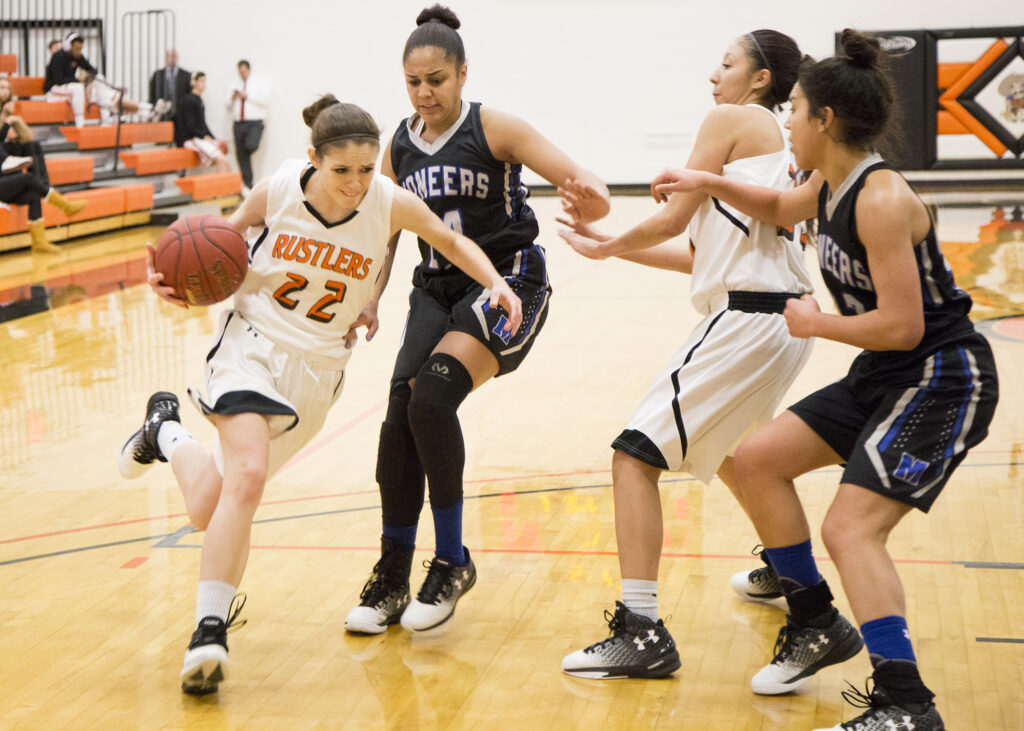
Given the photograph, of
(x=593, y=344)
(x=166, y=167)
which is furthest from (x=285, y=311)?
(x=166, y=167)

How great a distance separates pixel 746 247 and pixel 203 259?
57.0 inches

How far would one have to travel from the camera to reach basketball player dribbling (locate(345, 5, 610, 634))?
3391mm

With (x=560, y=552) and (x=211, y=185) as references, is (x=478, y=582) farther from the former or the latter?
(x=211, y=185)

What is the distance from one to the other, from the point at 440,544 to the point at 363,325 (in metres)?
0.68

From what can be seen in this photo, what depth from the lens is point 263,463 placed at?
3051 millimetres

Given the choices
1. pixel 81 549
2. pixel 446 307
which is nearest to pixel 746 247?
pixel 446 307

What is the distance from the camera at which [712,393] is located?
3078mm

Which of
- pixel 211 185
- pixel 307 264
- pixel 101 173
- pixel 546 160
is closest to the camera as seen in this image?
pixel 307 264

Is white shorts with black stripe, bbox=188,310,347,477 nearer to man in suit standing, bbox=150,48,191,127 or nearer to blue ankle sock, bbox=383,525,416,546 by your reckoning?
blue ankle sock, bbox=383,525,416,546

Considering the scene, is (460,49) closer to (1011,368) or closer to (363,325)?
(363,325)

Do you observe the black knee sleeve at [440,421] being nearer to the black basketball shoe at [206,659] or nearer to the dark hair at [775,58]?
the black basketball shoe at [206,659]

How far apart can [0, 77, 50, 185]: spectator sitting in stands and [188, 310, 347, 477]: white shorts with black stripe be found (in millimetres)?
9363

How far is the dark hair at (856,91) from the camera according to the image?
8.79ft

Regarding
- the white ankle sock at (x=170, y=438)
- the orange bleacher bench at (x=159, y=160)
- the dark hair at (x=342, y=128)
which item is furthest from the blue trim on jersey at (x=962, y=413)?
the orange bleacher bench at (x=159, y=160)
